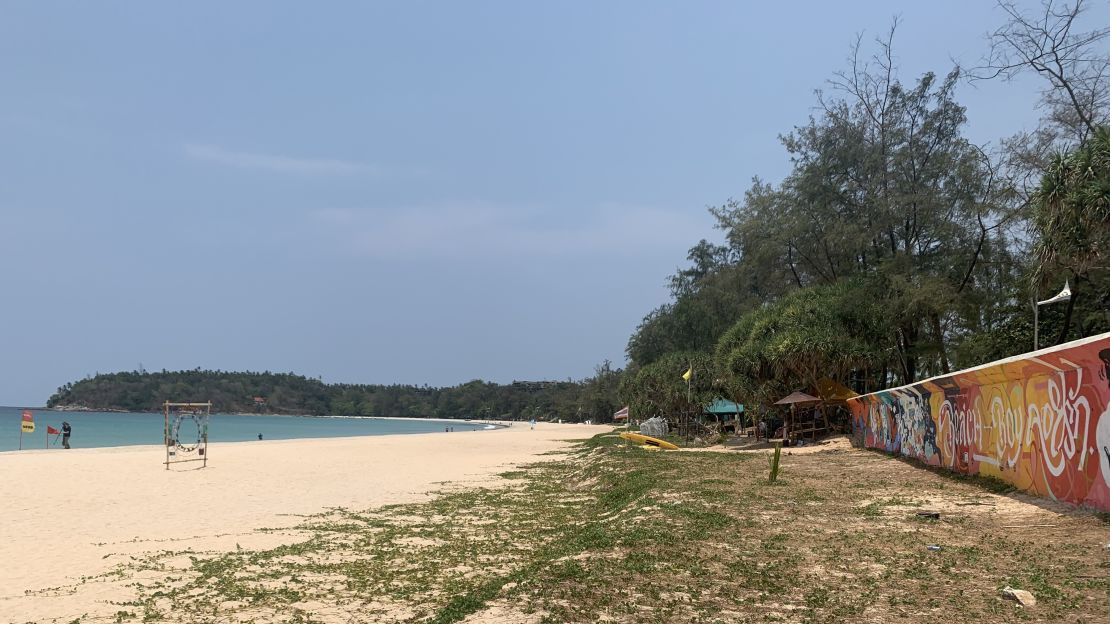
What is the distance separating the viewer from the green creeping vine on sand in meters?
6.06

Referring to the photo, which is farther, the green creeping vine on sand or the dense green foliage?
the dense green foliage

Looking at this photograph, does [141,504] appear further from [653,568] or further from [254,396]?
[254,396]

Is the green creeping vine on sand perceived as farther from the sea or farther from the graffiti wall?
the sea

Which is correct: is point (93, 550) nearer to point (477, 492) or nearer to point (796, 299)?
point (477, 492)

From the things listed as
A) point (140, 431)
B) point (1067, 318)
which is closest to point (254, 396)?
point (140, 431)

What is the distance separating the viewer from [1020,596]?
227 inches

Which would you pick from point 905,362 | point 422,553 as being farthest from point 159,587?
point 905,362

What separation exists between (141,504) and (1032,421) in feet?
59.4

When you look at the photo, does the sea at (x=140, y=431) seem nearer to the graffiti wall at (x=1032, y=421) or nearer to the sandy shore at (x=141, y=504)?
the sandy shore at (x=141, y=504)

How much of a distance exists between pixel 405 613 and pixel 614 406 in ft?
358

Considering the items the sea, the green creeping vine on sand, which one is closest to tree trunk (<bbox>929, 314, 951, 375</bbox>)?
the green creeping vine on sand

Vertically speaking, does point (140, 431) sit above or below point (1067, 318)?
below

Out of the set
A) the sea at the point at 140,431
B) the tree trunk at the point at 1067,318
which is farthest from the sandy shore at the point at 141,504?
the sea at the point at 140,431

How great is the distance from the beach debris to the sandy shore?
8203 mm
